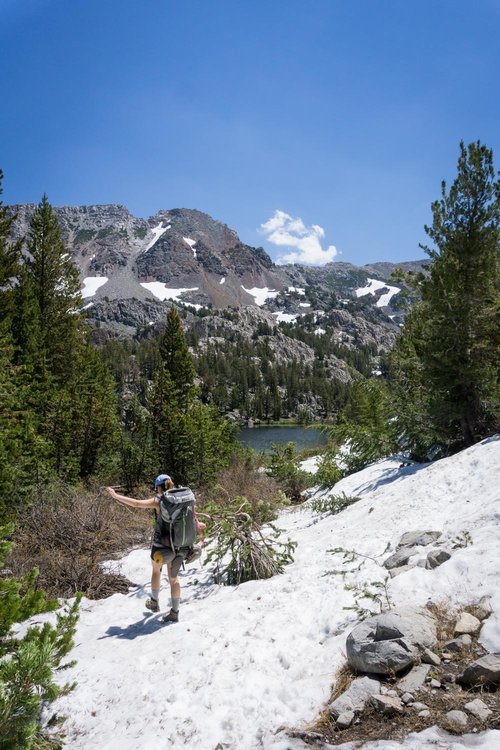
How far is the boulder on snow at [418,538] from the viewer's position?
5.74 m

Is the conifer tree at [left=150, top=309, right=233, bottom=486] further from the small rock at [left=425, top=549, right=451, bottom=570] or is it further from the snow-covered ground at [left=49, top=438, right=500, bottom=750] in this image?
the small rock at [left=425, top=549, right=451, bottom=570]

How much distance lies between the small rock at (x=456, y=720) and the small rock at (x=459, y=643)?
0.75 meters

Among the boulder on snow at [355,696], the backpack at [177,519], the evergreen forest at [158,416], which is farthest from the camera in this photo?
the evergreen forest at [158,416]

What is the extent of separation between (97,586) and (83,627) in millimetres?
1228

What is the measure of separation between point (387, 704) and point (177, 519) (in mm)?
3577

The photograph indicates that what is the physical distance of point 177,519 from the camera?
610 cm

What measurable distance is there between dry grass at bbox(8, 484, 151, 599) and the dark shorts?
1752 mm

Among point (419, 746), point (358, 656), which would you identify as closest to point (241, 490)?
point (358, 656)

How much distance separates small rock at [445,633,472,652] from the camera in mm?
3592

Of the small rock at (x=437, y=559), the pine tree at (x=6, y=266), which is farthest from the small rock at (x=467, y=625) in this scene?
the pine tree at (x=6, y=266)

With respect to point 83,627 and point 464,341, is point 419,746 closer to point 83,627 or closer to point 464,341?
point 83,627

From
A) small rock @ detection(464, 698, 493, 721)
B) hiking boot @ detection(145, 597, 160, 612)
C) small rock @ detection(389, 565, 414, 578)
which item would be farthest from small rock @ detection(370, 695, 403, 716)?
hiking boot @ detection(145, 597, 160, 612)

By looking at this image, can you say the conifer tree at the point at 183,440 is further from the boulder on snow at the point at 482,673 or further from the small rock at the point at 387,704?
the boulder on snow at the point at 482,673

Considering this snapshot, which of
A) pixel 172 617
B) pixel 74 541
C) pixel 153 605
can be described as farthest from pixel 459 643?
pixel 74 541
